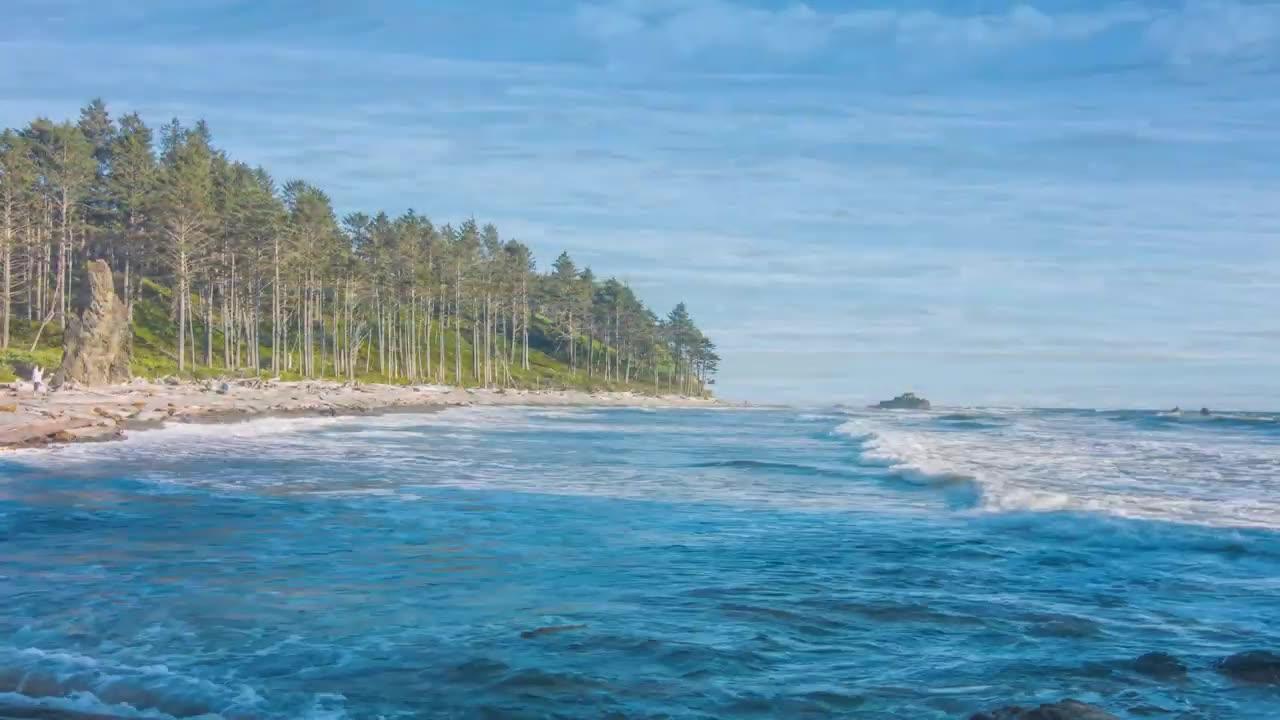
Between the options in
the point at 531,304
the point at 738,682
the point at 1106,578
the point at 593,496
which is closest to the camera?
the point at 738,682

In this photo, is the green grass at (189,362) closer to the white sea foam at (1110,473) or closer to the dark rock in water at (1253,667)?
the white sea foam at (1110,473)

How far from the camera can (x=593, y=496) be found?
60.8 feet

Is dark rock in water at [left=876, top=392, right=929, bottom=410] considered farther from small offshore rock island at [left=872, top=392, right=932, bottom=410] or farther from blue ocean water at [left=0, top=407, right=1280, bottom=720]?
blue ocean water at [left=0, top=407, right=1280, bottom=720]

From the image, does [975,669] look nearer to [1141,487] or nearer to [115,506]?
[115,506]

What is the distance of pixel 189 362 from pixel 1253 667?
78258 millimetres

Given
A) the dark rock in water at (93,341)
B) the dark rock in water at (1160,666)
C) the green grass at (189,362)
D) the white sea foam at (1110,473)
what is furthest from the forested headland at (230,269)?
the dark rock in water at (1160,666)

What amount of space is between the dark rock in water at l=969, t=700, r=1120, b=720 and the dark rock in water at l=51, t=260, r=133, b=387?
149 ft

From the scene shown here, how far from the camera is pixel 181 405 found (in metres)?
40.0

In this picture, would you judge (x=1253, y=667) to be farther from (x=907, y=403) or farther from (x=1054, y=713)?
(x=907, y=403)

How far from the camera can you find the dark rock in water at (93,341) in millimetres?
45562

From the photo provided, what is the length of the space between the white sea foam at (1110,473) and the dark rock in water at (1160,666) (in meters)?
8.62

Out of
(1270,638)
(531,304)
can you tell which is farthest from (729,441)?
(531,304)

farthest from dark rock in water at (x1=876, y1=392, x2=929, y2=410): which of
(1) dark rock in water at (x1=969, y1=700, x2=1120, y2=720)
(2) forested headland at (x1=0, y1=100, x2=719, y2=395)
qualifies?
(1) dark rock in water at (x1=969, y1=700, x2=1120, y2=720)

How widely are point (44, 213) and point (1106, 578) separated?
7748 centimetres
